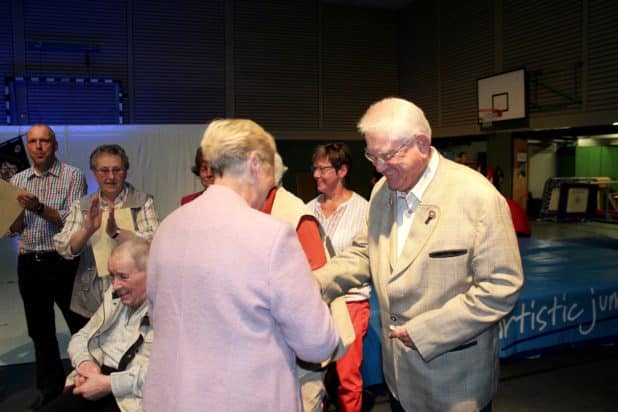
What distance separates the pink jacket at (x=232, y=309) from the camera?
3.35 ft

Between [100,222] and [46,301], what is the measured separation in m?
0.84

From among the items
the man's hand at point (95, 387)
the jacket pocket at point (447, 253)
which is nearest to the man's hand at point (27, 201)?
the man's hand at point (95, 387)

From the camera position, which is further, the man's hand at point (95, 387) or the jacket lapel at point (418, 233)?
the man's hand at point (95, 387)

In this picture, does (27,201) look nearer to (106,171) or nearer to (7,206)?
(7,206)

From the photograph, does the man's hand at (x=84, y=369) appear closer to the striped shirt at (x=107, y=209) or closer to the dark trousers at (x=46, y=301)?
the striped shirt at (x=107, y=209)

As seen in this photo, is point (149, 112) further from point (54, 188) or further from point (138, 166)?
point (54, 188)

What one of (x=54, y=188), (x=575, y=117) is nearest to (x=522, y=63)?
(x=575, y=117)

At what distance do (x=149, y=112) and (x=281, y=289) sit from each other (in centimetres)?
950

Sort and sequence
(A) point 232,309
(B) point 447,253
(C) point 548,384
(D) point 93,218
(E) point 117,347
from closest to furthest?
(A) point 232,309, (B) point 447,253, (E) point 117,347, (D) point 93,218, (C) point 548,384

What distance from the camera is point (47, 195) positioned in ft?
9.34

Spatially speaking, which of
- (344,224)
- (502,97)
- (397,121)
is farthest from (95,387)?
(502,97)

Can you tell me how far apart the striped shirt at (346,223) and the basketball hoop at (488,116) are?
6.95 m

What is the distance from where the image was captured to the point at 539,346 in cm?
319

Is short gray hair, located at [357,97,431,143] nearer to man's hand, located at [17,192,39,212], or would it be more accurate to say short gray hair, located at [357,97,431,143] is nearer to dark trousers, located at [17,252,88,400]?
man's hand, located at [17,192,39,212]
